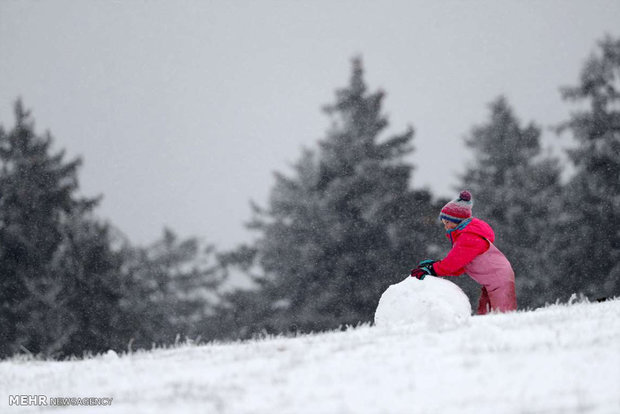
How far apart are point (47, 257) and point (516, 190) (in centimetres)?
1819

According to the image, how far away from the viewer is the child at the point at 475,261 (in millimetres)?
10320

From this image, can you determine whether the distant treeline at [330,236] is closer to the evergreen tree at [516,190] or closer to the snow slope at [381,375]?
the evergreen tree at [516,190]

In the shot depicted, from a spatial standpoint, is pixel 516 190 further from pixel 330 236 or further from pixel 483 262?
pixel 483 262

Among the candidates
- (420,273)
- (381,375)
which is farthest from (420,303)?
(381,375)

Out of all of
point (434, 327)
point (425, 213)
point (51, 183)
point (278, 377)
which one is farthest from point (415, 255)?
point (278, 377)

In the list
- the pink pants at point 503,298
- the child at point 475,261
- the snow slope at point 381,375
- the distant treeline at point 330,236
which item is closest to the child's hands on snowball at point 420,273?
the child at point 475,261

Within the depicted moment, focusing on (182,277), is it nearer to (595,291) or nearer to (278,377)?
(595,291)

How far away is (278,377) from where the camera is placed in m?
5.55

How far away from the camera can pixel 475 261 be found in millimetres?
10703

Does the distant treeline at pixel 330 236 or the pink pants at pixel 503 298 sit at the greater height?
the distant treeline at pixel 330 236

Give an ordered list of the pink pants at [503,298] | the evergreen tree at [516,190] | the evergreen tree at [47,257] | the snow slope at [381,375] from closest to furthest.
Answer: the snow slope at [381,375] → the pink pants at [503,298] → the evergreen tree at [47,257] → the evergreen tree at [516,190]

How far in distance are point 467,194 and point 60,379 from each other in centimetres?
644

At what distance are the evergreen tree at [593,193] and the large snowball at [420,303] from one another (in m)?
17.7

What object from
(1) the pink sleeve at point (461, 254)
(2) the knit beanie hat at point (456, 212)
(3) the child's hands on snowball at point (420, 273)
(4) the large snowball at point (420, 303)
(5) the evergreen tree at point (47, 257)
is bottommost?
(4) the large snowball at point (420, 303)
